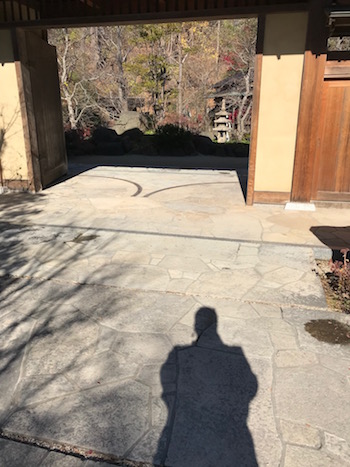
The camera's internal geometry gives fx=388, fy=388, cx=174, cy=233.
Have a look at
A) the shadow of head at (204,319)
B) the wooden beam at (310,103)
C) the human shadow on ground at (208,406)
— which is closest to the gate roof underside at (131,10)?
the wooden beam at (310,103)

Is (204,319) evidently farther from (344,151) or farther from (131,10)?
(131,10)

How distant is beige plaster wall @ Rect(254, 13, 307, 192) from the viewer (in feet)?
21.7

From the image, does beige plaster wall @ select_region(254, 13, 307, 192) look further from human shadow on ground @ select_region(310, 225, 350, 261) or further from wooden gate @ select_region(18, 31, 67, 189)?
wooden gate @ select_region(18, 31, 67, 189)

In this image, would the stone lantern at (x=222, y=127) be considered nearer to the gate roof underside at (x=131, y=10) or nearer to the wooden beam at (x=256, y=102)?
the gate roof underside at (x=131, y=10)

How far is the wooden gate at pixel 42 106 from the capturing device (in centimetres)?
805

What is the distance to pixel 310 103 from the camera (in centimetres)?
675

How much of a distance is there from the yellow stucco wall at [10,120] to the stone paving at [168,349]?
2694mm

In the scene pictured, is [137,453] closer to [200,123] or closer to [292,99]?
[292,99]

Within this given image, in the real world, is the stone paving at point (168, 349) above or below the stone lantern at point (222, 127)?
below

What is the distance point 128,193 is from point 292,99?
12.5ft

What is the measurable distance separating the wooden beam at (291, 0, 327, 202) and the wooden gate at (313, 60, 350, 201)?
14cm

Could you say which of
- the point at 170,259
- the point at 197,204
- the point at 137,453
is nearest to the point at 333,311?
the point at 170,259

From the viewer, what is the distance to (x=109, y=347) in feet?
10.4

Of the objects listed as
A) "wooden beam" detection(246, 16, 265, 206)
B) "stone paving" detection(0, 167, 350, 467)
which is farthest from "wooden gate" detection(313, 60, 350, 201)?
"stone paving" detection(0, 167, 350, 467)
